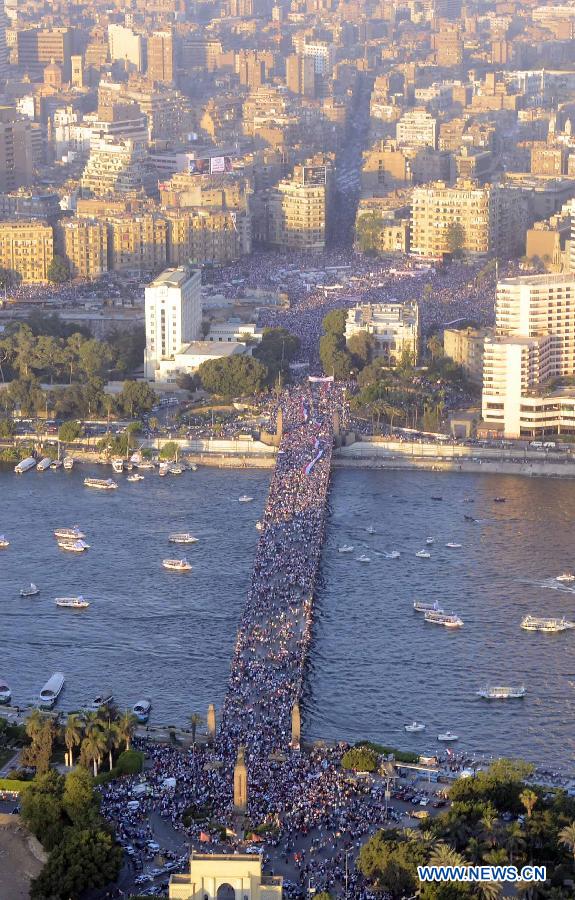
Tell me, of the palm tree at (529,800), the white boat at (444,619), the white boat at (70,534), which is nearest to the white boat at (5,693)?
the white boat at (444,619)

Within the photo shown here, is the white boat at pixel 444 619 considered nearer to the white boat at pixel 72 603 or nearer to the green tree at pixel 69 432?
the white boat at pixel 72 603

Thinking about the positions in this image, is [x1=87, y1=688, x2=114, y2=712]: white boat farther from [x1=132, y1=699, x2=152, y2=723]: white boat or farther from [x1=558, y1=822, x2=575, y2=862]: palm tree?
[x1=558, y1=822, x2=575, y2=862]: palm tree

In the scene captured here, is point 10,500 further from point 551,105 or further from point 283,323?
point 551,105

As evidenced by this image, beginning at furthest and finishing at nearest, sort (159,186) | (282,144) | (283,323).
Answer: (282,144), (159,186), (283,323)

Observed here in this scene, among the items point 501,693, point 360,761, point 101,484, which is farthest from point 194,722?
point 101,484

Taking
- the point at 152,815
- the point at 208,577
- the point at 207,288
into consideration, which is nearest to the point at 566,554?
the point at 208,577
